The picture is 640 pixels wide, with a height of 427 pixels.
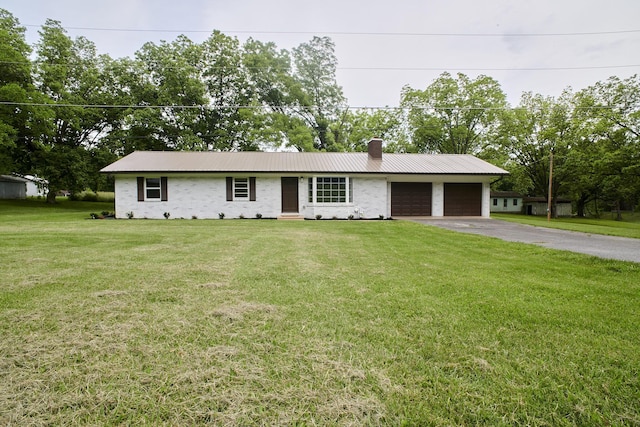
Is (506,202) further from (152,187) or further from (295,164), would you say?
(152,187)

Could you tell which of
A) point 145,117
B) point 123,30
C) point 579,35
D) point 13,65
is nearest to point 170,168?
point 123,30

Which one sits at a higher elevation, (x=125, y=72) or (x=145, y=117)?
(x=125, y=72)

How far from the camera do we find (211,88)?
3119 cm

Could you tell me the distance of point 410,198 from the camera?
777 inches

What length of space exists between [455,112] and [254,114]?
21683 mm

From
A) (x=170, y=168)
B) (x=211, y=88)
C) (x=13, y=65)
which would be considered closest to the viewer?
(x=170, y=168)

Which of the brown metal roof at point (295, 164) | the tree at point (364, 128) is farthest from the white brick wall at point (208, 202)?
the tree at point (364, 128)

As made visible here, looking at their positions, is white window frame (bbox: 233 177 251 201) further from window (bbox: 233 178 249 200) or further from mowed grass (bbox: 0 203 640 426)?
mowed grass (bbox: 0 203 640 426)

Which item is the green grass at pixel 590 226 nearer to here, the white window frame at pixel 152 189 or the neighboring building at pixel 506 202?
the neighboring building at pixel 506 202

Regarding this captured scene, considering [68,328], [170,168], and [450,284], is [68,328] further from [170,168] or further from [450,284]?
[170,168]

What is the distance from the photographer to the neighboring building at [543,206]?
38.4 m

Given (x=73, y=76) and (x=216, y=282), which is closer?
(x=216, y=282)

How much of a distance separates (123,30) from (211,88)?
16.5 m

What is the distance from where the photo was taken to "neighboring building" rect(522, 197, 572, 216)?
126ft
